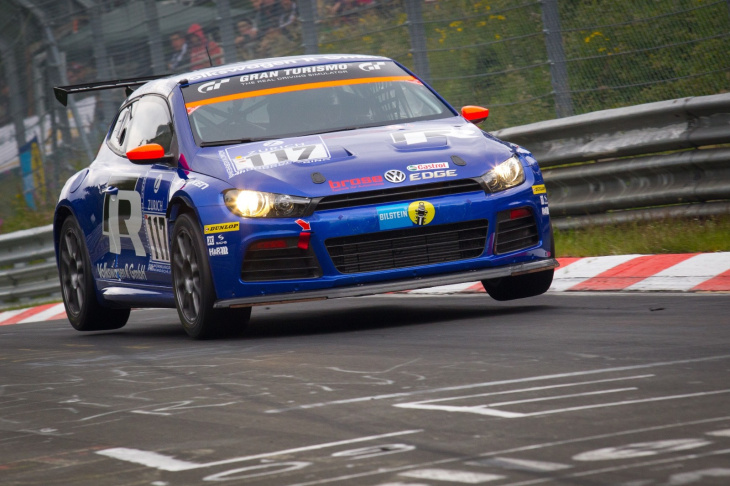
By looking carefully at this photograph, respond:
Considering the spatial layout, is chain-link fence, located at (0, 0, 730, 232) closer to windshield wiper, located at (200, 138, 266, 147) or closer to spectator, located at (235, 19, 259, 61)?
spectator, located at (235, 19, 259, 61)

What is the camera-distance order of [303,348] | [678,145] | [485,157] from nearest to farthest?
1. [303,348]
2. [485,157]
3. [678,145]

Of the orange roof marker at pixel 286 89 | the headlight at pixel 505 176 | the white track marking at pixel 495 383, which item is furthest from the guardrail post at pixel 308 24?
the white track marking at pixel 495 383

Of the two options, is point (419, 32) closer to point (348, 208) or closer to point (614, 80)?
point (614, 80)

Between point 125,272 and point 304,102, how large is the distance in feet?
5.42

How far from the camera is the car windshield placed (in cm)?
799

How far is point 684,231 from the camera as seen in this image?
9367 millimetres

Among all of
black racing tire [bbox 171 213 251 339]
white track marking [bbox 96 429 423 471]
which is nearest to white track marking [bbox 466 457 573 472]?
white track marking [bbox 96 429 423 471]

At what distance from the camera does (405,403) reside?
15.3 feet

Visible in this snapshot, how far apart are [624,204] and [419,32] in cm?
318

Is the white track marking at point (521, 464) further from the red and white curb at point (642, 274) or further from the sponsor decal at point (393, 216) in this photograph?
the red and white curb at point (642, 274)

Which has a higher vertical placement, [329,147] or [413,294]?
[329,147]

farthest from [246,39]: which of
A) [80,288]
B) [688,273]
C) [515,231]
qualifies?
[515,231]

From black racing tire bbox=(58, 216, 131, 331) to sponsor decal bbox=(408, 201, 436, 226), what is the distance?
3205 mm

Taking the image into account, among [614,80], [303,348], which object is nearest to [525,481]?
[303,348]
